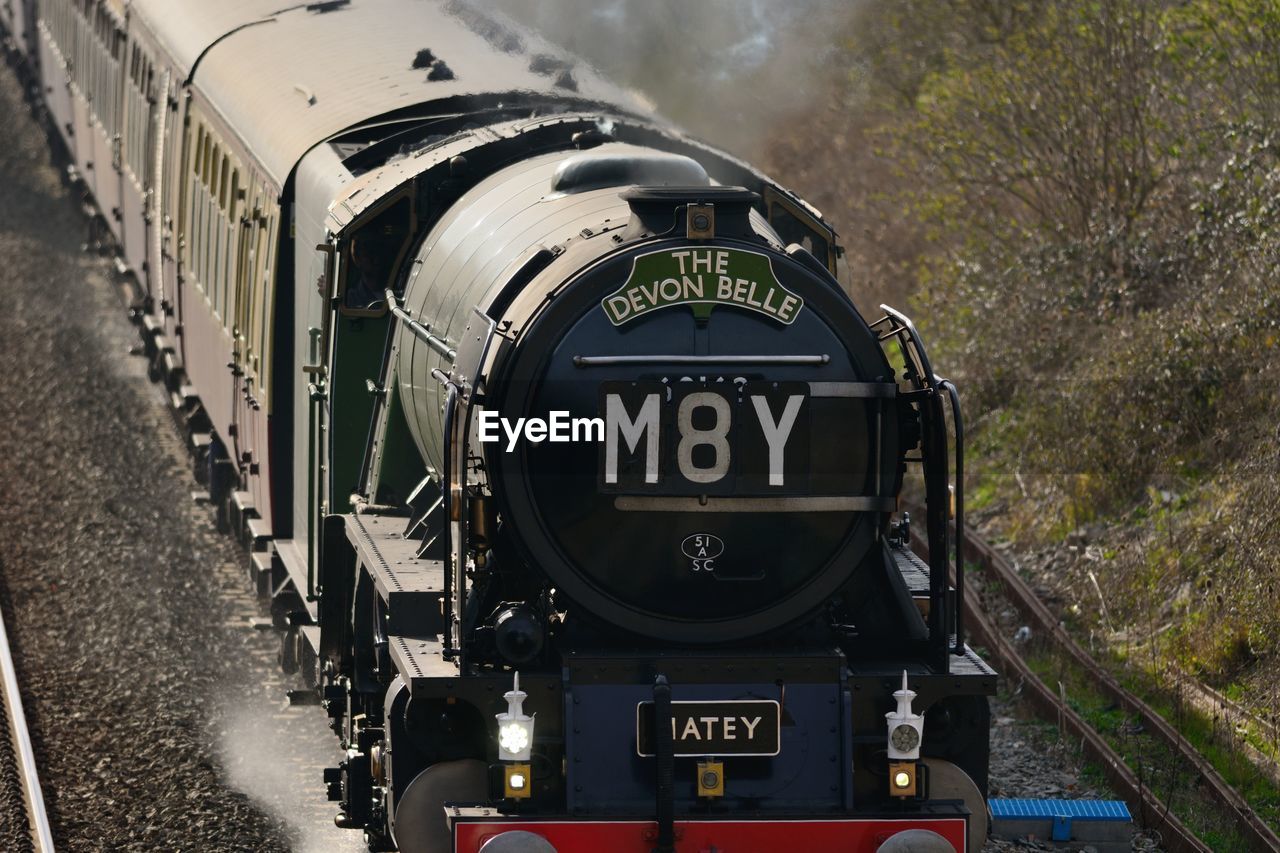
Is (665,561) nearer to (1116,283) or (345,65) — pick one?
(345,65)

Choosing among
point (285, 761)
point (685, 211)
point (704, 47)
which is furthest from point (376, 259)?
point (704, 47)

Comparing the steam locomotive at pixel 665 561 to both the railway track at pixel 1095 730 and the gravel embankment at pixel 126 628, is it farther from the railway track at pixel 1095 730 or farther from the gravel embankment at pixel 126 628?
the railway track at pixel 1095 730

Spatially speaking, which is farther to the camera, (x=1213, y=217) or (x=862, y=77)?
(x=862, y=77)

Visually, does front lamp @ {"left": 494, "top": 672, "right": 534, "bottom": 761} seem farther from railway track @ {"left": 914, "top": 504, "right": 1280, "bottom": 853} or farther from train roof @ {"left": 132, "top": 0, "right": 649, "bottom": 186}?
train roof @ {"left": 132, "top": 0, "right": 649, "bottom": 186}

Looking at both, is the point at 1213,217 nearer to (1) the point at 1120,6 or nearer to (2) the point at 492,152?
(1) the point at 1120,6

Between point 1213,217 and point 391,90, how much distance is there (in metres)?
6.89

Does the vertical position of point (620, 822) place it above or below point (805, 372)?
below

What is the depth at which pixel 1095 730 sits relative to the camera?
31.8 ft

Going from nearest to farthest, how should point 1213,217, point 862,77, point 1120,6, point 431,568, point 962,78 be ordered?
1. point 431,568
2. point 1213,217
3. point 1120,6
4. point 962,78
5. point 862,77

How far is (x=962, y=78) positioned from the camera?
16844 mm

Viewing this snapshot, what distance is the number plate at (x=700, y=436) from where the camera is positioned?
20.0 ft

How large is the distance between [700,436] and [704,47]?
8070mm

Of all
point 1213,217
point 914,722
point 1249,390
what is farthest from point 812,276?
point 1213,217

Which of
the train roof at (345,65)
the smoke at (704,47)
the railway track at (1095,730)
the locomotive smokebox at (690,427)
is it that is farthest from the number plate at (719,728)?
the smoke at (704,47)
